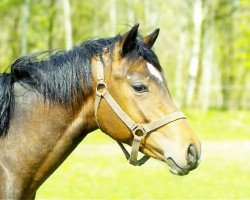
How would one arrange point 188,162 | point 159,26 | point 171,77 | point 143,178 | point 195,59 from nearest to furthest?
point 188,162, point 143,178, point 195,59, point 159,26, point 171,77

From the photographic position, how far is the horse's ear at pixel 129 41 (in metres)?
3.86

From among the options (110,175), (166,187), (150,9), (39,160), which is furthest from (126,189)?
(150,9)

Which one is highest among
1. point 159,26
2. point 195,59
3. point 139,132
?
point 139,132

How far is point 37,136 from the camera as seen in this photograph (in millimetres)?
3881

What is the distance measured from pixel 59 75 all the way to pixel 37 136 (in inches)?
19.3

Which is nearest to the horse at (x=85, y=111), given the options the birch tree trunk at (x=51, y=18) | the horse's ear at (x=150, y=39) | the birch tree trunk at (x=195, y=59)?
the horse's ear at (x=150, y=39)

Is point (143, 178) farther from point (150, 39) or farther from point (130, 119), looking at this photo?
point (130, 119)

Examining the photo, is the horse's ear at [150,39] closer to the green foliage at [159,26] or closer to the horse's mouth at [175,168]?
the horse's mouth at [175,168]

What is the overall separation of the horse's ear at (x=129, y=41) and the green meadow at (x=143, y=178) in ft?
11.7

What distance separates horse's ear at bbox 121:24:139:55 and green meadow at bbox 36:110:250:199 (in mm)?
3578

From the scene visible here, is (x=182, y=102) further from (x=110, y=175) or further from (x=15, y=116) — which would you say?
(x=15, y=116)

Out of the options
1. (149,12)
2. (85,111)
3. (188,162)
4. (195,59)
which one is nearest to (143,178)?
(85,111)

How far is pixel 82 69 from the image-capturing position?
397cm

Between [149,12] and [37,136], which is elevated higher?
[37,136]
